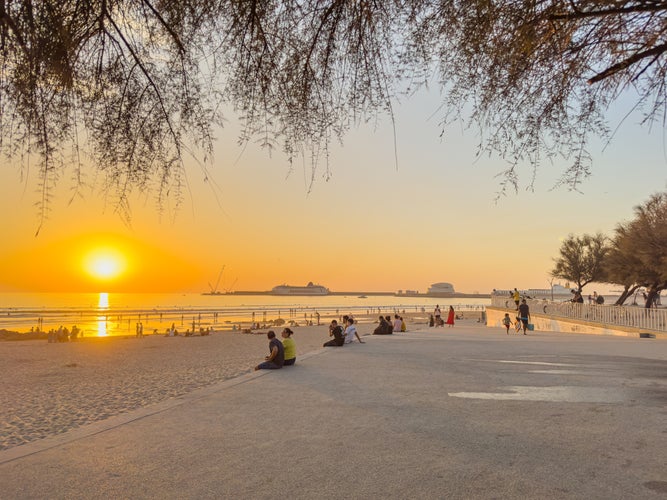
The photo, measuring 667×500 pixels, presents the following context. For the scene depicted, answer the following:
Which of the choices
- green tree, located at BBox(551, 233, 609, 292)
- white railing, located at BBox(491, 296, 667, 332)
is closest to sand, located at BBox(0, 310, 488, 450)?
white railing, located at BBox(491, 296, 667, 332)

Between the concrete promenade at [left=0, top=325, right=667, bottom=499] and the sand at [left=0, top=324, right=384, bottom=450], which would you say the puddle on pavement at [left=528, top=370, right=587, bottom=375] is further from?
the sand at [left=0, top=324, right=384, bottom=450]

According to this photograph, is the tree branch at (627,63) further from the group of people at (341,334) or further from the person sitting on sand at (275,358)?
the group of people at (341,334)

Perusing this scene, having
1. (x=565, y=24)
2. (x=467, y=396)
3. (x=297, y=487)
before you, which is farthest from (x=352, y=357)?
(x=565, y=24)

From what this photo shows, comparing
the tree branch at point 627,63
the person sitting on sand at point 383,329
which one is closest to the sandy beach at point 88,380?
the person sitting on sand at point 383,329

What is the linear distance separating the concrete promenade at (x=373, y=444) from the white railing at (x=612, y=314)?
13.7 metres

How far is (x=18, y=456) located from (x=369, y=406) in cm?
449

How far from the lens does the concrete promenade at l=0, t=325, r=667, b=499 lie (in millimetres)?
4312

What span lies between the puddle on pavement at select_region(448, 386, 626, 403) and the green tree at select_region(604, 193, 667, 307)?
73.7ft

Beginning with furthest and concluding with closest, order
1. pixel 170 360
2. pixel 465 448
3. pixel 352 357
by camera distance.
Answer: pixel 170 360 < pixel 352 357 < pixel 465 448

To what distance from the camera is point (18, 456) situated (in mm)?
5430

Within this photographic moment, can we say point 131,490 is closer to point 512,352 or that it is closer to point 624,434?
point 624,434

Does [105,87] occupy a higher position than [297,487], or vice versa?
[105,87]

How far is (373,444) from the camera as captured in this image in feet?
18.2

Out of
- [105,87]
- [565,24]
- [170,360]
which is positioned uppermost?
[565,24]
